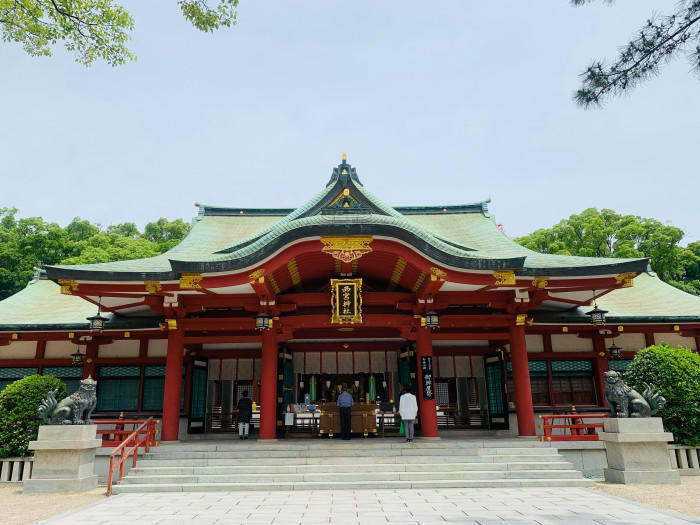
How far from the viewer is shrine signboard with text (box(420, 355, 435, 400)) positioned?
12.7 metres

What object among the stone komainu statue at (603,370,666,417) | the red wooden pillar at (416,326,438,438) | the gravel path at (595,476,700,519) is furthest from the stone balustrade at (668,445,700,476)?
the red wooden pillar at (416,326,438,438)

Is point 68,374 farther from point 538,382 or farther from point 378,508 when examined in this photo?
point 538,382

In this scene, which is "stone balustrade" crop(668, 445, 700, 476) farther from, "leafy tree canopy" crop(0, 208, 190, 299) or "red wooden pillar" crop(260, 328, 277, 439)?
"leafy tree canopy" crop(0, 208, 190, 299)

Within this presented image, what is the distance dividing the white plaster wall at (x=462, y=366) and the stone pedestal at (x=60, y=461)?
11238 millimetres

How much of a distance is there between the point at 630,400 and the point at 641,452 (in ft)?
3.55

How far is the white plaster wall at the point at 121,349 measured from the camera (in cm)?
1539

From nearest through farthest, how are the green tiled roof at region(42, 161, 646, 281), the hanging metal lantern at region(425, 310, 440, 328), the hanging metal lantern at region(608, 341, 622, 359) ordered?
1. the green tiled roof at region(42, 161, 646, 281)
2. the hanging metal lantern at region(425, 310, 440, 328)
3. the hanging metal lantern at region(608, 341, 622, 359)

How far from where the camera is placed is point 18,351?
1570 cm

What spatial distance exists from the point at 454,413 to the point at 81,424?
11875mm

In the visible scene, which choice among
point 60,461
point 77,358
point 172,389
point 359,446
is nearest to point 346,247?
point 359,446

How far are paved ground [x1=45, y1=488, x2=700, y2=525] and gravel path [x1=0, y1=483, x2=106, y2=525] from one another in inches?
19.9

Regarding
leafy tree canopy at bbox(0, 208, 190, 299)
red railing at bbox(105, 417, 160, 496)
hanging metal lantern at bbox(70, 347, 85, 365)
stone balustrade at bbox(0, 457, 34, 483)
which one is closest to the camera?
red railing at bbox(105, 417, 160, 496)

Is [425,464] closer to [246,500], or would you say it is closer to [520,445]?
[520,445]

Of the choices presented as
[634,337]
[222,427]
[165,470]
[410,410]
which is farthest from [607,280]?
[222,427]
